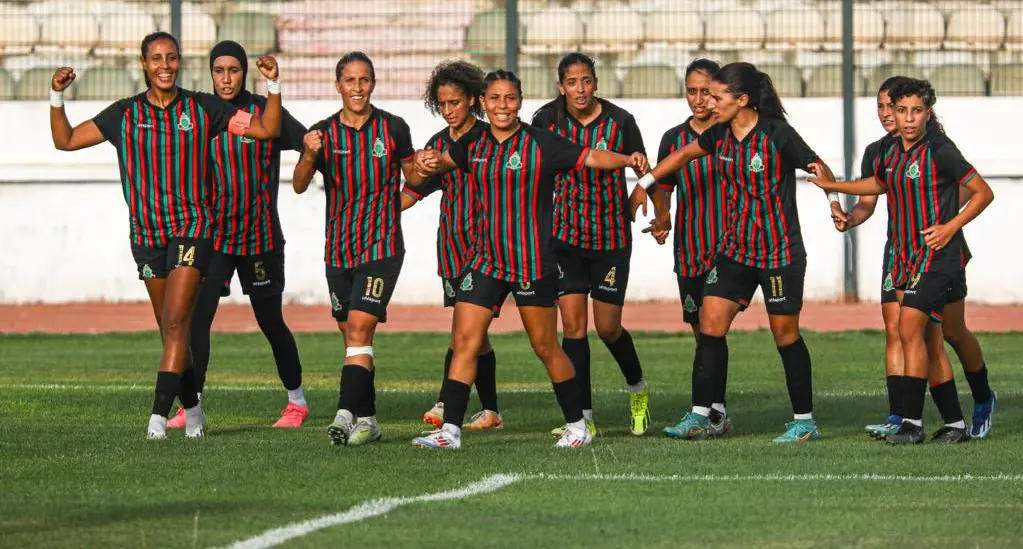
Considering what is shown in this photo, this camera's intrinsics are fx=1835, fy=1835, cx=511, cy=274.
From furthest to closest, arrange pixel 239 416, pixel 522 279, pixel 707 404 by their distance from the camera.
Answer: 1. pixel 239 416
2. pixel 707 404
3. pixel 522 279

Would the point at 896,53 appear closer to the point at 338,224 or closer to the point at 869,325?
the point at 869,325

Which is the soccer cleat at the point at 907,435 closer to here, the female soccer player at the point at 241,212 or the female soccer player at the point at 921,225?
the female soccer player at the point at 921,225

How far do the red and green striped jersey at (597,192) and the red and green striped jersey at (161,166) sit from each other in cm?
186

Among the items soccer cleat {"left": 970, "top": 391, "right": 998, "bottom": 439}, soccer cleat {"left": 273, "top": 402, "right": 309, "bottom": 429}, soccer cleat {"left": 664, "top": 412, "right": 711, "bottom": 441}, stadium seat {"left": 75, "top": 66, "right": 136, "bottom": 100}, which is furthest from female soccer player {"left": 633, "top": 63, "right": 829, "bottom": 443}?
stadium seat {"left": 75, "top": 66, "right": 136, "bottom": 100}

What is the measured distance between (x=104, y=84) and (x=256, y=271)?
47.4 feet

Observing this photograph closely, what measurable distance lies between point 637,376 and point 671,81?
13771 millimetres

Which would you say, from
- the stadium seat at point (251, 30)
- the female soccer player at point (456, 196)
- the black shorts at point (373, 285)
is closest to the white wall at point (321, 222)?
the stadium seat at point (251, 30)

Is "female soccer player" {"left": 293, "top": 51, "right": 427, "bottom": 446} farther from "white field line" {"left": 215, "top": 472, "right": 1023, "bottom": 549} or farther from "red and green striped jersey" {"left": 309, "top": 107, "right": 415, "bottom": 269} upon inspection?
"white field line" {"left": 215, "top": 472, "right": 1023, "bottom": 549}

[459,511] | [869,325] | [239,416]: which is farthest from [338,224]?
[869,325]

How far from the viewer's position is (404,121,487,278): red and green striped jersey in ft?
31.9

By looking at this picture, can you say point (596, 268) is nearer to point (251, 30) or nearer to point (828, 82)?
point (828, 82)

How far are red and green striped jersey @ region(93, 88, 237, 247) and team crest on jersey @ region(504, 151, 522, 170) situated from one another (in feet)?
5.33

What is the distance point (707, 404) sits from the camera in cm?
929

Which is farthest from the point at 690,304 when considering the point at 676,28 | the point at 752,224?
the point at 676,28
